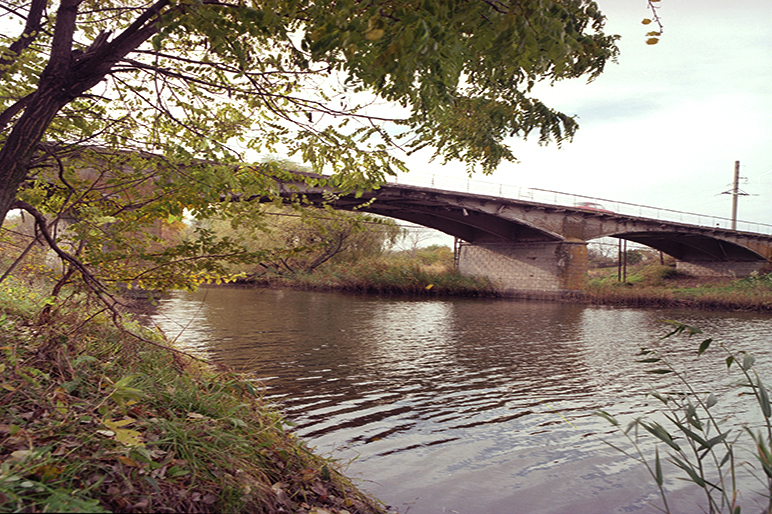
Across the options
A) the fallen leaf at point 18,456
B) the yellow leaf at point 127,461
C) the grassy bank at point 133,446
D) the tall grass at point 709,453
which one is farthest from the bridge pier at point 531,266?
Result: the fallen leaf at point 18,456

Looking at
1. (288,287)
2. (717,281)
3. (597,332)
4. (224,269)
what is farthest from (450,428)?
(717,281)

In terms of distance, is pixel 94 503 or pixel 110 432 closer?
pixel 94 503

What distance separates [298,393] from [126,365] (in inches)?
124

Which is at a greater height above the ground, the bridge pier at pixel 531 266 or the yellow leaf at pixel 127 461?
the bridge pier at pixel 531 266

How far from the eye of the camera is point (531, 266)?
33.9 m

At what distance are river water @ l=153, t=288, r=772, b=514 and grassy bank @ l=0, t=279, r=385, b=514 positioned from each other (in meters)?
0.84

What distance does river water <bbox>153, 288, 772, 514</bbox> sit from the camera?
419 centimetres

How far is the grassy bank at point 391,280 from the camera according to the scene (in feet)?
101

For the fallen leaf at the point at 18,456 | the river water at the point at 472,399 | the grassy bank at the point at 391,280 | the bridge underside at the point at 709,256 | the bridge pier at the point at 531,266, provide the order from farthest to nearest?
the bridge underside at the point at 709,256 < the bridge pier at the point at 531,266 < the grassy bank at the point at 391,280 < the river water at the point at 472,399 < the fallen leaf at the point at 18,456

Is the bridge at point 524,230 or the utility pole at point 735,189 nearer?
the bridge at point 524,230

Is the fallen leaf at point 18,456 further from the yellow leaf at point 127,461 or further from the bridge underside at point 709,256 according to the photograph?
the bridge underside at point 709,256

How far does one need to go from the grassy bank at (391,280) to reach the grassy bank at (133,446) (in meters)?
26.3

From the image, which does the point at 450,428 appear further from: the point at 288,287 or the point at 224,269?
the point at 288,287

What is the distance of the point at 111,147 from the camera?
164 inches
